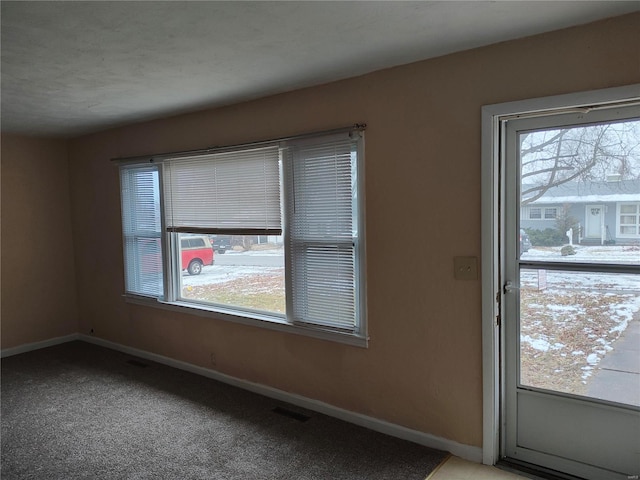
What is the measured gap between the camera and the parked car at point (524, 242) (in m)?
2.50

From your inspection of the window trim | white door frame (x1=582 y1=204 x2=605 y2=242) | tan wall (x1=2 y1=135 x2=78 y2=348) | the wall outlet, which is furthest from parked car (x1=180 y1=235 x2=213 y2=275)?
the window trim

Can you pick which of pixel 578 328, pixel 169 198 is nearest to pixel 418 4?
pixel 578 328

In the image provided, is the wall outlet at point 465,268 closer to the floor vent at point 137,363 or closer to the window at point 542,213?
the window at point 542,213

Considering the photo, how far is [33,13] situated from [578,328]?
9.75 ft

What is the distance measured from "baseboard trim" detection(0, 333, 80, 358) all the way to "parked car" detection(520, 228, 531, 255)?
4998 mm

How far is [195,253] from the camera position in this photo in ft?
13.8

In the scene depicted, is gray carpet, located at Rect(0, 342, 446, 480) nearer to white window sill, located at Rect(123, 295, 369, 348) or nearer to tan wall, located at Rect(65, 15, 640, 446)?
tan wall, located at Rect(65, 15, 640, 446)

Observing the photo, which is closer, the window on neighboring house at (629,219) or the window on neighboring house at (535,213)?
the window on neighboring house at (629,219)

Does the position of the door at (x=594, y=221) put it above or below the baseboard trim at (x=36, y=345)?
above

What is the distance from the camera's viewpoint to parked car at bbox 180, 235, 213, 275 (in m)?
4.11

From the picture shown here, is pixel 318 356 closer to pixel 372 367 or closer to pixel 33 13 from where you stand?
→ pixel 372 367

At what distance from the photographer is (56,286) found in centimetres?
516

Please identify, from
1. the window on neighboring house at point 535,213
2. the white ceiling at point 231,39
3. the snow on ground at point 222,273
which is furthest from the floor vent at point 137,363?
the window on neighboring house at point 535,213

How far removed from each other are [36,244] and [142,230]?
1483 mm
